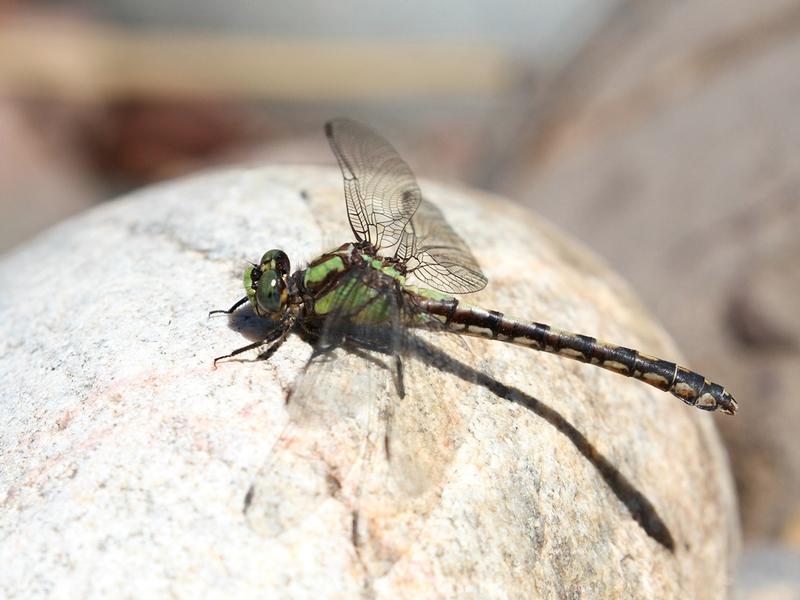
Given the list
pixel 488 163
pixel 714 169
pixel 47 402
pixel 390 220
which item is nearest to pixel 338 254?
pixel 390 220

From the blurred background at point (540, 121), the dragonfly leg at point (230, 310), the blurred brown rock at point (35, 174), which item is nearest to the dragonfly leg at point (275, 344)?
the dragonfly leg at point (230, 310)

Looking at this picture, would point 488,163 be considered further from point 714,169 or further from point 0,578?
point 0,578

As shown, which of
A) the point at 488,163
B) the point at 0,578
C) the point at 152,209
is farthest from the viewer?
the point at 488,163

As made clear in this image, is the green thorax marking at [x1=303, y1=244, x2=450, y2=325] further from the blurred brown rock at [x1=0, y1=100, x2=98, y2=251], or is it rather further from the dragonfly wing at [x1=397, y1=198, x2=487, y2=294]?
the blurred brown rock at [x1=0, y1=100, x2=98, y2=251]

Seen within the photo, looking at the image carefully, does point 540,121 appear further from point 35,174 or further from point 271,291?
point 35,174

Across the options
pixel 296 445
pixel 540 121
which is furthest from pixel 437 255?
pixel 540 121

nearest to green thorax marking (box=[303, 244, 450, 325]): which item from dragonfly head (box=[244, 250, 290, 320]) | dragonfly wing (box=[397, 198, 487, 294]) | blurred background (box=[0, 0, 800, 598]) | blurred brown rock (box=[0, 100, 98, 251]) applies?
dragonfly head (box=[244, 250, 290, 320])
